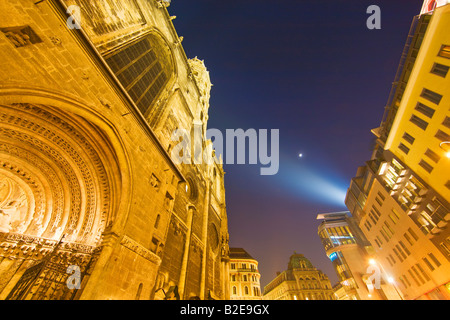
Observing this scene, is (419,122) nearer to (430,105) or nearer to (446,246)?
(430,105)

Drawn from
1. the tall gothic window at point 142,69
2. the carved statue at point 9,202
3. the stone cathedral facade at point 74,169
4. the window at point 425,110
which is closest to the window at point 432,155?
the window at point 425,110

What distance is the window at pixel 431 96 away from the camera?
18.7 m

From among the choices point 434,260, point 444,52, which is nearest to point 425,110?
point 444,52

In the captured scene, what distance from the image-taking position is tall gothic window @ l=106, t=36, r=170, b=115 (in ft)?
38.9

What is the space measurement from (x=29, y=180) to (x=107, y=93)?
450 centimetres

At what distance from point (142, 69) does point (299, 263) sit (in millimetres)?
79703

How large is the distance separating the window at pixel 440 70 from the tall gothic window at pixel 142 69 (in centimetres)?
2555

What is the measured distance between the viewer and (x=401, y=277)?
2769cm

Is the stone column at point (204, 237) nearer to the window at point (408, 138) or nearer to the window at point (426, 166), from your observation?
the window at point (426, 166)

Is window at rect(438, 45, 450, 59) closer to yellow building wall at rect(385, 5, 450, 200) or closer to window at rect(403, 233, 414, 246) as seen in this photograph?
yellow building wall at rect(385, 5, 450, 200)

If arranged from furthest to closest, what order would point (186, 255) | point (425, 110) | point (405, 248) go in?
point (405, 248), point (425, 110), point (186, 255)

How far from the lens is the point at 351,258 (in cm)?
4959
